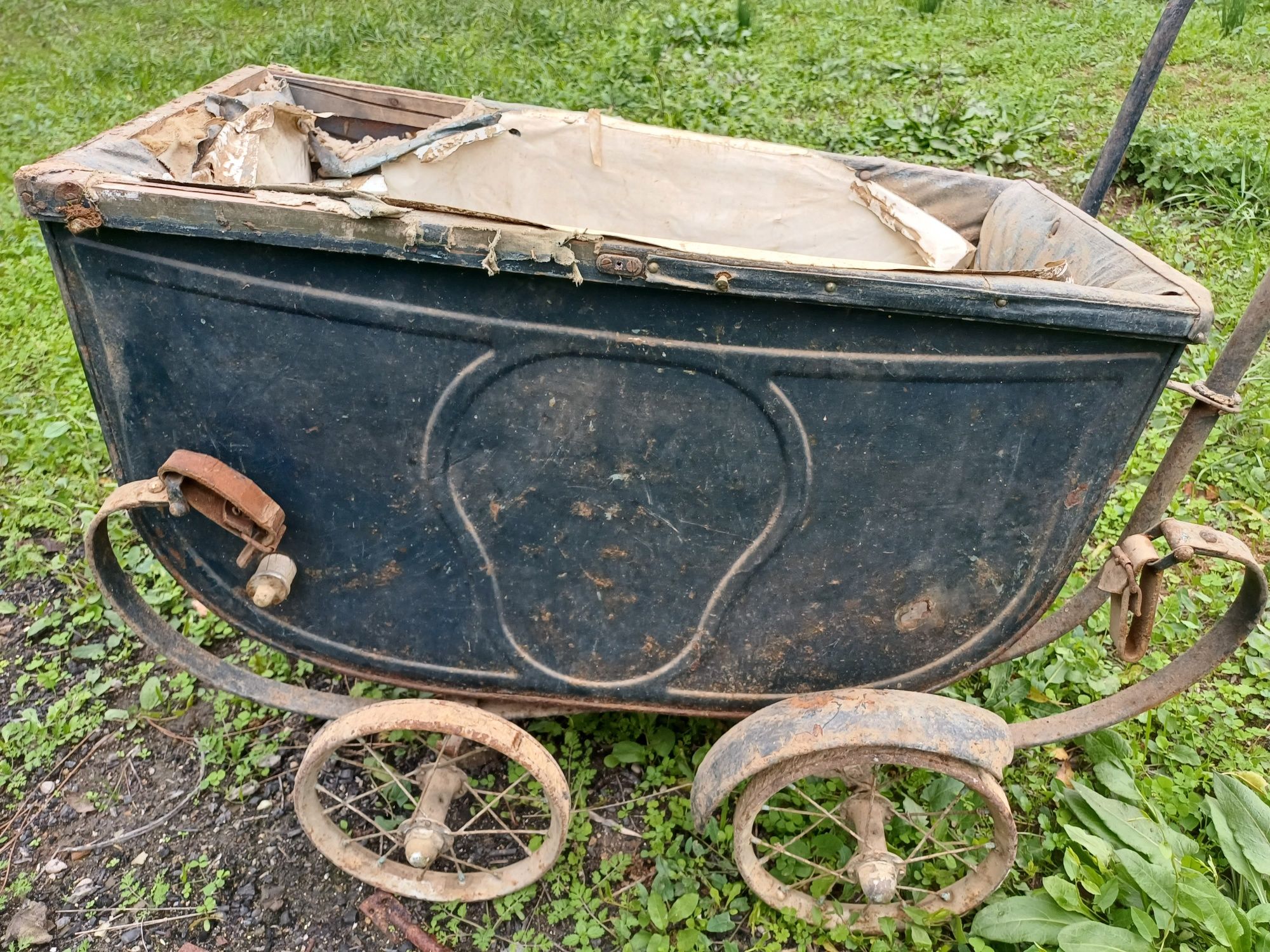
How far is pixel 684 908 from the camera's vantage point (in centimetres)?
182

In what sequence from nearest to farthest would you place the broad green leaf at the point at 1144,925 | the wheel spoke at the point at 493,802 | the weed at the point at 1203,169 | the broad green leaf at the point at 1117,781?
the broad green leaf at the point at 1144,925, the wheel spoke at the point at 493,802, the broad green leaf at the point at 1117,781, the weed at the point at 1203,169

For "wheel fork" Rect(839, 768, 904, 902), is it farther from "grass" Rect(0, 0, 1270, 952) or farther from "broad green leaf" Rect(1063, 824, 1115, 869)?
"broad green leaf" Rect(1063, 824, 1115, 869)

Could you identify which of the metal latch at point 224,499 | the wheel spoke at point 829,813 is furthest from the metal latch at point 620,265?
the wheel spoke at point 829,813

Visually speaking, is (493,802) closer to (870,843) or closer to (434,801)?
(434,801)

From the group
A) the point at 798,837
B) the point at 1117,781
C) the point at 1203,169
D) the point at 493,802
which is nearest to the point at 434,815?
the point at 493,802

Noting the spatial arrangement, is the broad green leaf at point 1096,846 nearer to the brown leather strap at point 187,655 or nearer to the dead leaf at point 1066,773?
the dead leaf at point 1066,773

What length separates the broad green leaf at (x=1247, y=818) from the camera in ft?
5.95

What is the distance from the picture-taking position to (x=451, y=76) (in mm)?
4781

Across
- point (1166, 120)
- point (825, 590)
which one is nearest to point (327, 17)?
point (1166, 120)

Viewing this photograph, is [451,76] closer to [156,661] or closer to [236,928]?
[156,661]

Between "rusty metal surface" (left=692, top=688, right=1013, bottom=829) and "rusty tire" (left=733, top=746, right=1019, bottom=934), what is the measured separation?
3 cm

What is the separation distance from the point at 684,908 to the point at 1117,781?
1.01 meters

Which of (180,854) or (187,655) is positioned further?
(180,854)

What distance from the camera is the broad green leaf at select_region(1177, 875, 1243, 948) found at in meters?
1.63
